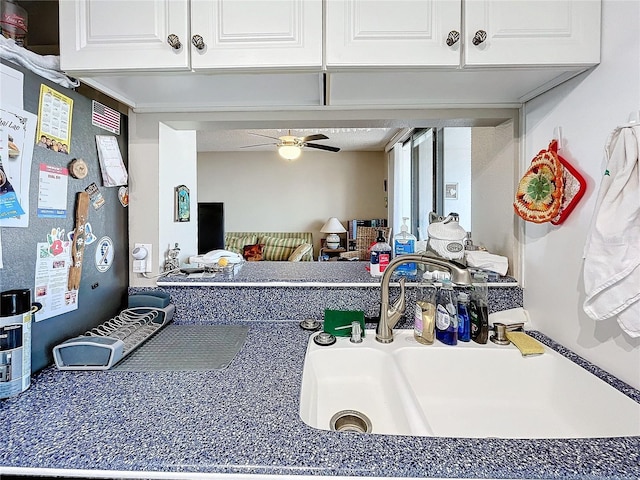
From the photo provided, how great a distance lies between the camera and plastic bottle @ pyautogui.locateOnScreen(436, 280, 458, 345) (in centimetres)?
100

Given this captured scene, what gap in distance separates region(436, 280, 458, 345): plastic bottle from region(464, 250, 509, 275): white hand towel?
20 centimetres

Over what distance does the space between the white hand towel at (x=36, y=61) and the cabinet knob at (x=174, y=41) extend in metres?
0.32

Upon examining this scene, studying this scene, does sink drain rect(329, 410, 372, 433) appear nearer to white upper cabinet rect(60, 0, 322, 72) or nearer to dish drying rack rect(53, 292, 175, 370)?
dish drying rack rect(53, 292, 175, 370)

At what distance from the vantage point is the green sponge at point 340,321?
3.48 ft

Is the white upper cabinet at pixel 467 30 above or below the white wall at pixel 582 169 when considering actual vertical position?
above

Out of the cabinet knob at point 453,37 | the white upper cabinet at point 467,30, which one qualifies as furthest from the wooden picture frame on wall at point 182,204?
the cabinet knob at point 453,37

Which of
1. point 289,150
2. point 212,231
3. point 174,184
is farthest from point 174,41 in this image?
point 289,150

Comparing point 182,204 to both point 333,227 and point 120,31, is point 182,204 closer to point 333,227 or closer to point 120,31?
point 120,31

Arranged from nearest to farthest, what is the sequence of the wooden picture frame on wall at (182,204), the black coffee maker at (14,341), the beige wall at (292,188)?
1. the black coffee maker at (14,341)
2. the wooden picture frame on wall at (182,204)
3. the beige wall at (292,188)

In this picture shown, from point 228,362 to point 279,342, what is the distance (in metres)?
0.18

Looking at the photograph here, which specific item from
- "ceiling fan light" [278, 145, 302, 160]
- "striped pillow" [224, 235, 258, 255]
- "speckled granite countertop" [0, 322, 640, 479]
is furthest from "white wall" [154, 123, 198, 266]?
"striped pillow" [224, 235, 258, 255]

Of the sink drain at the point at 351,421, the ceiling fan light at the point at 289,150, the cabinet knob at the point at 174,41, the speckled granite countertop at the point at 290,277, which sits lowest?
the sink drain at the point at 351,421

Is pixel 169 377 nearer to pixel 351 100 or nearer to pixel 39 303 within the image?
pixel 39 303

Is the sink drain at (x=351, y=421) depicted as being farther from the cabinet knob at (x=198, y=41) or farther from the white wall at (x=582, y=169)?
the cabinet knob at (x=198, y=41)
